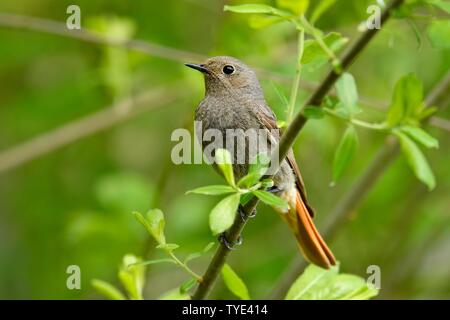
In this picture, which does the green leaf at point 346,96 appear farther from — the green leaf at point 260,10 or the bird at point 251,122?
the bird at point 251,122

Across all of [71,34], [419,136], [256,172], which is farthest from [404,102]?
[71,34]

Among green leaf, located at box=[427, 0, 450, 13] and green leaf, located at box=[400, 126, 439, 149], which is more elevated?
green leaf, located at box=[427, 0, 450, 13]

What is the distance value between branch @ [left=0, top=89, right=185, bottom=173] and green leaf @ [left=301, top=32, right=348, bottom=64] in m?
2.75

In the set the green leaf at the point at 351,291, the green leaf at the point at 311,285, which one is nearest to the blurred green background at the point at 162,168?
the green leaf at the point at 311,285

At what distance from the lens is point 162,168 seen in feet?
18.9

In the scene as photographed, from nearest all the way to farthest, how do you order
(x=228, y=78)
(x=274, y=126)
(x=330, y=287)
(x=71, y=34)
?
1. (x=330, y=287)
2. (x=274, y=126)
3. (x=228, y=78)
4. (x=71, y=34)

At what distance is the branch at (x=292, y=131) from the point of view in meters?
2.22

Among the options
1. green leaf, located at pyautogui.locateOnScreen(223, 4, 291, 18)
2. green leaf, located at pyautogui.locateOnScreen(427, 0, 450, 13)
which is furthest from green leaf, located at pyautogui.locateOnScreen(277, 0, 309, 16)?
green leaf, located at pyautogui.locateOnScreen(427, 0, 450, 13)

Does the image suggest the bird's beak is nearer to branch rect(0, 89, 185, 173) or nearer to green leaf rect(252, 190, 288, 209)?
branch rect(0, 89, 185, 173)

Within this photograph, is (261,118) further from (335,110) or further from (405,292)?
(405,292)

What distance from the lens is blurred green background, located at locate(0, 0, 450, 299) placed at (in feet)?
16.5

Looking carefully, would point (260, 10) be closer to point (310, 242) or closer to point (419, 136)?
point (419, 136)

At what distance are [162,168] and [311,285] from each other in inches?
105

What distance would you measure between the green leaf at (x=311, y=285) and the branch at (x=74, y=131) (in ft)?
6.94
